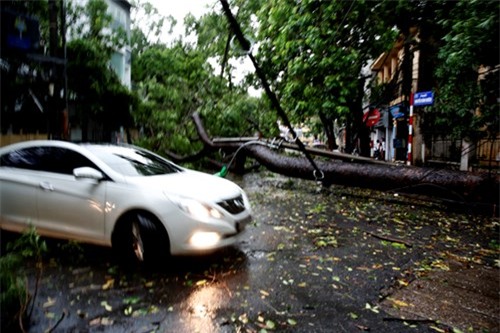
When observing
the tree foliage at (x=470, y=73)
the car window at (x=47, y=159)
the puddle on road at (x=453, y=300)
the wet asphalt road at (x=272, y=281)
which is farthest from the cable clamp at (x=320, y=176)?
the car window at (x=47, y=159)

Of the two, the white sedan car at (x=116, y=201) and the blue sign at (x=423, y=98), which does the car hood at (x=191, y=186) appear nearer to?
the white sedan car at (x=116, y=201)

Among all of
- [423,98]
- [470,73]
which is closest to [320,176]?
[423,98]

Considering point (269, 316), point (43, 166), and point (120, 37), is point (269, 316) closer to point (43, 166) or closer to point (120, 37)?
point (43, 166)

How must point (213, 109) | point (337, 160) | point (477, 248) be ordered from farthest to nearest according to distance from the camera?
point (213, 109), point (337, 160), point (477, 248)

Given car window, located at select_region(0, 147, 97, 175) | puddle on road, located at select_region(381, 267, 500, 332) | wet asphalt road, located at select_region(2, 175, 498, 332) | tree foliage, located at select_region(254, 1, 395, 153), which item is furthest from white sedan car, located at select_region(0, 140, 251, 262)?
tree foliage, located at select_region(254, 1, 395, 153)

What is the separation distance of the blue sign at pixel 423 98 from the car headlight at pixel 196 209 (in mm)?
7184

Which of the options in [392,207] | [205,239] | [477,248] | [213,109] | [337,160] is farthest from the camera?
[213,109]

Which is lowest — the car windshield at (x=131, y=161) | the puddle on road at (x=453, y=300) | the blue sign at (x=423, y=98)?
the puddle on road at (x=453, y=300)

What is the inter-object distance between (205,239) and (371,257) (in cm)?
235

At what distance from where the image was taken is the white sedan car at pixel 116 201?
3.96 m

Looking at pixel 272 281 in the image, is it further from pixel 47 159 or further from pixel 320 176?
pixel 320 176

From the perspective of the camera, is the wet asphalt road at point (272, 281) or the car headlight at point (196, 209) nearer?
the wet asphalt road at point (272, 281)

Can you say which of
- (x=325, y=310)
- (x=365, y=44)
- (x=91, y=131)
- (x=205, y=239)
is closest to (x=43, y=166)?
(x=205, y=239)

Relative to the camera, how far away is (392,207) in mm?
7891
